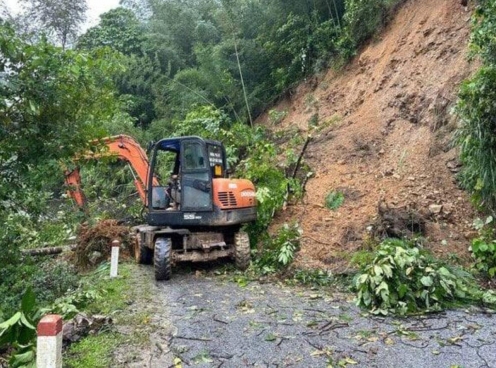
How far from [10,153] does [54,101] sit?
2.50ft

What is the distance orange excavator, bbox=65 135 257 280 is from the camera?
6.70 metres

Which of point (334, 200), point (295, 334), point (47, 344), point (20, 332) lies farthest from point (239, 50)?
point (47, 344)

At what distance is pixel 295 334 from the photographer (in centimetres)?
423

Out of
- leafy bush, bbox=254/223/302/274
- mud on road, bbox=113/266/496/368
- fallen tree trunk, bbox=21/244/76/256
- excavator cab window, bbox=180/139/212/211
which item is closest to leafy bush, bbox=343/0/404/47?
Answer: leafy bush, bbox=254/223/302/274

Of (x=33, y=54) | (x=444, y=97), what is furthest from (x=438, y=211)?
(x=33, y=54)

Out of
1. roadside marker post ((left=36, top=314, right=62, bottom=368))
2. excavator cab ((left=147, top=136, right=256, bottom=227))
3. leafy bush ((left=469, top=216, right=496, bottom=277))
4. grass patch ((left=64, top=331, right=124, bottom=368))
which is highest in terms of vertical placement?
excavator cab ((left=147, top=136, right=256, bottom=227))

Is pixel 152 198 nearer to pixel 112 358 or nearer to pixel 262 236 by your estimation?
pixel 262 236

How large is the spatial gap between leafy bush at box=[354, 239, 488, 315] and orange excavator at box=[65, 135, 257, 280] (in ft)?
7.89

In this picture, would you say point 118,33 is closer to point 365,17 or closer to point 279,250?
point 365,17

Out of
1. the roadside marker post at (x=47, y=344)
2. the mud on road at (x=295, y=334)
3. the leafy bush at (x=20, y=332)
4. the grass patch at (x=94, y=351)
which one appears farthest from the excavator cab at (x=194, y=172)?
the roadside marker post at (x=47, y=344)

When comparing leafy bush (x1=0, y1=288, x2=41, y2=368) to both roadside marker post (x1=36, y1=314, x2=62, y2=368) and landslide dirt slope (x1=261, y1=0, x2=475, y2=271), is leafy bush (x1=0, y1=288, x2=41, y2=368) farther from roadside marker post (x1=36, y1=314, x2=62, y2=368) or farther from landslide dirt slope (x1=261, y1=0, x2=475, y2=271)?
landslide dirt slope (x1=261, y1=0, x2=475, y2=271)

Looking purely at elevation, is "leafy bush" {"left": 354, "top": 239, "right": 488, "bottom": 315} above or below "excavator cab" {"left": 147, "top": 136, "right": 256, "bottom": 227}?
below

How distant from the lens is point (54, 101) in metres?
4.95

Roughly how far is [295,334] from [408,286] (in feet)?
5.25
